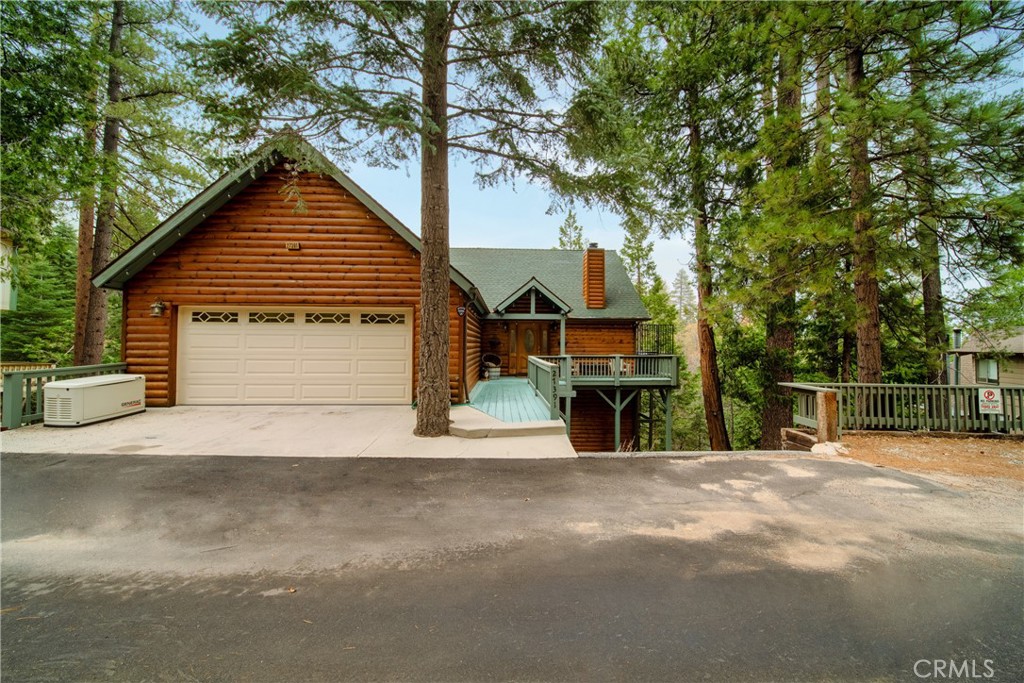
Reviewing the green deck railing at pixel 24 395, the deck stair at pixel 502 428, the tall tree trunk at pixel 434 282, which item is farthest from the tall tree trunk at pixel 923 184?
the green deck railing at pixel 24 395

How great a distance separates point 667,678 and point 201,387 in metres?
10.1

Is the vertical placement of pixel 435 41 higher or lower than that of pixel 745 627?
higher

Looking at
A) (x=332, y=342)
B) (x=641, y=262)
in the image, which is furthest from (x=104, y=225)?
(x=641, y=262)

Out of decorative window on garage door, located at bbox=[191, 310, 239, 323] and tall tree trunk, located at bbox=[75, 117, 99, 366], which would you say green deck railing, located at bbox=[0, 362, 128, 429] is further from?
tall tree trunk, located at bbox=[75, 117, 99, 366]

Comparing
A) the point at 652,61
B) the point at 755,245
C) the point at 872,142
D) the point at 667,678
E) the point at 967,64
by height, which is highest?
the point at 652,61

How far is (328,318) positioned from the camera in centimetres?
912

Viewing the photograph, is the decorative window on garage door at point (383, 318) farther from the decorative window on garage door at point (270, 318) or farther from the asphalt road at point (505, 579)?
the asphalt road at point (505, 579)

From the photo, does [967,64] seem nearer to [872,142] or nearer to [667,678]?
[872,142]

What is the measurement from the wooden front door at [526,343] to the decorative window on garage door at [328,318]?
7895mm

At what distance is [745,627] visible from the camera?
7.02ft

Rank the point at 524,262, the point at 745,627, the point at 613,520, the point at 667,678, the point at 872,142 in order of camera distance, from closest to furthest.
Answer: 1. the point at 667,678
2. the point at 745,627
3. the point at 613,520
4. the point at 872,142
5. the point at 524,262

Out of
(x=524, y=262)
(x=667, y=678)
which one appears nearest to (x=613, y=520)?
(x=667, y=678)

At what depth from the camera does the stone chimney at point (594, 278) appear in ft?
52.3

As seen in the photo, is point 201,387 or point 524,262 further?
point 524,262
